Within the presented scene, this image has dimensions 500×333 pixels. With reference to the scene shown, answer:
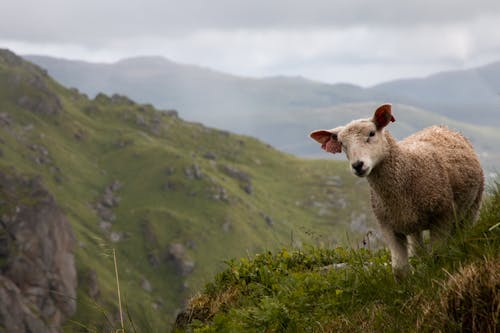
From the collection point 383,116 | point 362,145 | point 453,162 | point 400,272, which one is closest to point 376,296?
point 400,272

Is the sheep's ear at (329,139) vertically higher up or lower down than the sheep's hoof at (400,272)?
higher up

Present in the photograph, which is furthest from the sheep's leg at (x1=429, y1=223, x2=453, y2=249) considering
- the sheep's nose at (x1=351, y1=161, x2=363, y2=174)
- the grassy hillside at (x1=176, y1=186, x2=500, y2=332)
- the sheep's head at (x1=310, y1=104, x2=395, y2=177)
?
the sheep's nose at (x1=351, y1=161, x2=363, y2=174)

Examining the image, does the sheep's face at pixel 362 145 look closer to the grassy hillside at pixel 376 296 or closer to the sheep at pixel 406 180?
the sheep at pixel 406 180

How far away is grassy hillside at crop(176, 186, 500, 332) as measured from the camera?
538 cm

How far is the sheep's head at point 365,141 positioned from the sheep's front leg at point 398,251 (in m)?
1.05

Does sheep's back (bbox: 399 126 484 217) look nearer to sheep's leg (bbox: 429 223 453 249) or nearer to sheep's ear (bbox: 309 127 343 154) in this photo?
sheep's leg (bbox: 429 223 453 249)

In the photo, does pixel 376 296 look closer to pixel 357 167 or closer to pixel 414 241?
pixel 357 167

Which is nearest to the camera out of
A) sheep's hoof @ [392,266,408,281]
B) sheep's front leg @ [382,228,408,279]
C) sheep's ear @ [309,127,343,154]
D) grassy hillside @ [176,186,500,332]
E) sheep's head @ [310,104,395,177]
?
grassy hillside @ [176,186,500,332]

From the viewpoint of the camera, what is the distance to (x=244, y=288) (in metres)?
10.2

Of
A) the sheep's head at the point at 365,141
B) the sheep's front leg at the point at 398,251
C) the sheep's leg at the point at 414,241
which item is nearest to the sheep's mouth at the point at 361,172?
the sheep's head at the point at 365,141

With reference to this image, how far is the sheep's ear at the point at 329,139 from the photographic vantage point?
9.32 m

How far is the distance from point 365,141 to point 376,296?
255cm

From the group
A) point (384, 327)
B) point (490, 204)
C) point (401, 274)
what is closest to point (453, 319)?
point (384, 327)

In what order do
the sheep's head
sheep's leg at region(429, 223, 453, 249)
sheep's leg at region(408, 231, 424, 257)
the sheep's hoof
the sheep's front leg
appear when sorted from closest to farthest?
the sheep's hoof → the sheep's front leg → sheep's leg at region(429, 223, 453, 249) → the sheep's head → sheep's leg at region(408, 231, 424, 257)
